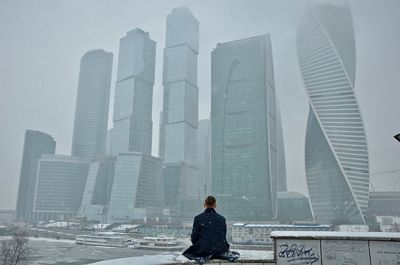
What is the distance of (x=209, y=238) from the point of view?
6172 mm

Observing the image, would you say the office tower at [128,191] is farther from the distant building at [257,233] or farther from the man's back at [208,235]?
the man's back at [208,235]

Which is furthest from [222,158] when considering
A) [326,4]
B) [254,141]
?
[326,4]

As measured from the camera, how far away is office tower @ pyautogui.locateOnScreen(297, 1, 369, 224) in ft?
512

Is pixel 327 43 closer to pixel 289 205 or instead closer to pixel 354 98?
pixel 354 98

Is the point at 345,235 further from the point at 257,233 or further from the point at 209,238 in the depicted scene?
the point at 257,233

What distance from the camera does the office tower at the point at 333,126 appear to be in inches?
6142

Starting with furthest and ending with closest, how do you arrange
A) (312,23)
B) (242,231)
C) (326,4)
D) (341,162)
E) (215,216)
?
(326,4) → (312,23) → (341,162) → (242,231) → (215,216)

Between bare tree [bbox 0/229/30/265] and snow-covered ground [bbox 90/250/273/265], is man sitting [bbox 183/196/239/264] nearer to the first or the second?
snow-covered ground [bbox 90/250/273/265]

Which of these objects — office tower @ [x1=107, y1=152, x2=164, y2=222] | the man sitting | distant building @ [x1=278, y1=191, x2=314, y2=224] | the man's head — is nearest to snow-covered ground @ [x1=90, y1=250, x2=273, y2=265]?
the man sitting

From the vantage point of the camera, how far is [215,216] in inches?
247

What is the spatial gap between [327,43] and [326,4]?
40499 mm

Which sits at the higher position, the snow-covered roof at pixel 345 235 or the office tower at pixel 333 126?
the office tower at pixel 333 126

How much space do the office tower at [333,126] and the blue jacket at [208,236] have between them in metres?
160

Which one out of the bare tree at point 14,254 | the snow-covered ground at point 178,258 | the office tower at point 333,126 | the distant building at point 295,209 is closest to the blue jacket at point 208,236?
→ the snow-covered ground at point 178,258
